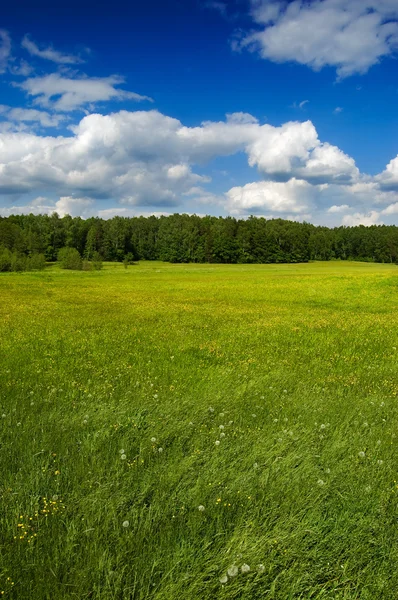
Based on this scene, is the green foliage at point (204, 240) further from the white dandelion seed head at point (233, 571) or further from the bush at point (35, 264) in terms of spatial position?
the white dandelion seed head at point (233, 571)

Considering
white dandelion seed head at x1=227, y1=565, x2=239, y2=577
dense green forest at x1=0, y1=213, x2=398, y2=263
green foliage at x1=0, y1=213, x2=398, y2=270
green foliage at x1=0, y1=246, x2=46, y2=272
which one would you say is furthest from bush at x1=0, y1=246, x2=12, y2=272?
white dandelion seed head at x1=227, y1=565, x2=239, y2=577

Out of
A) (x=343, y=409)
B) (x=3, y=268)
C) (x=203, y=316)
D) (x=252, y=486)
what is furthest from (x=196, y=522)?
(x=3, y=268)

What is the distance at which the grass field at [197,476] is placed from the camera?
3395 mm

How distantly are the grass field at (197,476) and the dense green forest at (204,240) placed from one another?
114391mm

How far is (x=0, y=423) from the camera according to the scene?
6035 millimetres

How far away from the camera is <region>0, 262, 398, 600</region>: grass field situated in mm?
3395

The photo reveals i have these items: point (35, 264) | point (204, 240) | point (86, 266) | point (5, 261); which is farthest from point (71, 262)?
point (204, 240)

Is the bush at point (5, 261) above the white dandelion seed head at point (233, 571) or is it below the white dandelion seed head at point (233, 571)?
above

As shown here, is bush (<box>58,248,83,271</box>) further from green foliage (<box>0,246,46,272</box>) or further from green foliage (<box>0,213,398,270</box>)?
green foliage (<box>0,213,398,270</box>)

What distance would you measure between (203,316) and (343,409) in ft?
39.9

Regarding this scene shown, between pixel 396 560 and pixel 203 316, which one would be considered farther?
pixel 203 316

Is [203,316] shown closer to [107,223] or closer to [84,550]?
[84,550]

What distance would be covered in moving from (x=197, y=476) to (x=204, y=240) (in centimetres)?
13562

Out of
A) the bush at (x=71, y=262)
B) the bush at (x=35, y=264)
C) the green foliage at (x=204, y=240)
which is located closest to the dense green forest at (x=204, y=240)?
the green foliage at (x=204, y=240)
